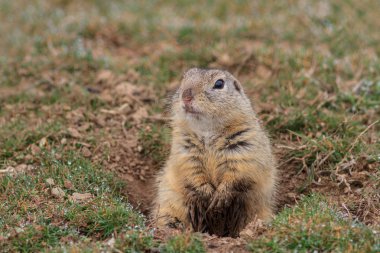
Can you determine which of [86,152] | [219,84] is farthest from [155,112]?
[219,84]

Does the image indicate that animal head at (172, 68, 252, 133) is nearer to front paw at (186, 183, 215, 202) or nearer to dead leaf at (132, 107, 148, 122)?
front paw at (186, 183, 215, 202)

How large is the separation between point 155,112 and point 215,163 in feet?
7.02

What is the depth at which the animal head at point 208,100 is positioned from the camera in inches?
224

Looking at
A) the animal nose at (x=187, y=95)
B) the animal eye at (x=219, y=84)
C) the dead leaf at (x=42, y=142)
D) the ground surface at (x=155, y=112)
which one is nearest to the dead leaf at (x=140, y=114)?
the ground surface at (x=155, y=112)

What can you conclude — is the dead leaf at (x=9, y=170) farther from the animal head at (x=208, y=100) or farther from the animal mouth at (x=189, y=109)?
the animal mouth at (x=189, y=109)

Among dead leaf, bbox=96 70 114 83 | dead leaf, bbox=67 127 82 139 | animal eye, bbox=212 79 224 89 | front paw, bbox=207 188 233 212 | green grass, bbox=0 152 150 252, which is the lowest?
green grass, bbox=0 152 150 252

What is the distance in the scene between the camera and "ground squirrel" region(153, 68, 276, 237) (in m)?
5.74

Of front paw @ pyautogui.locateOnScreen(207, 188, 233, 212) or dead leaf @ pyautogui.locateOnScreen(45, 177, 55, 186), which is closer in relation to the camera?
front paw @ pyautogui.locateOnScreen(207, 188, 233, 212)

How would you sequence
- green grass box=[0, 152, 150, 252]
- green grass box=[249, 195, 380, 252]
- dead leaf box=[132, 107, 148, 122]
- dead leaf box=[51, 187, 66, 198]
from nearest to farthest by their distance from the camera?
green grass box=[249, 195, 380, 252] < green grass box=[0, 152, 150, 252] < dead leaf box=[51, 187, 66, 198] < dead leaf box=[132, 107, 148, 122]

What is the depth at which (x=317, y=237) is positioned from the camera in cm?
477

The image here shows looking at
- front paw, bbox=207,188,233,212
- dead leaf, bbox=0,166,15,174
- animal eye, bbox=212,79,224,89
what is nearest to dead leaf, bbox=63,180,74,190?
dead leaf, bbox=0,166,15,174

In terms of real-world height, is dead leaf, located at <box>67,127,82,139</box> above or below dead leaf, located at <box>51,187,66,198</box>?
above

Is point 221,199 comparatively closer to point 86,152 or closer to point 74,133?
point 86,152

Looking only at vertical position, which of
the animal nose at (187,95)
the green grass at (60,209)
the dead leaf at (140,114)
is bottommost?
the green grass at (60,209)
